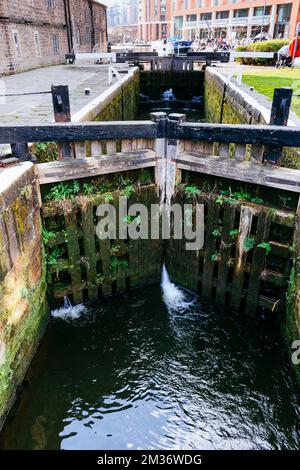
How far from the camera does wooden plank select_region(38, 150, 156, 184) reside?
5.48m

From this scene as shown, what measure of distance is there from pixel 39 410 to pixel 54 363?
792mm

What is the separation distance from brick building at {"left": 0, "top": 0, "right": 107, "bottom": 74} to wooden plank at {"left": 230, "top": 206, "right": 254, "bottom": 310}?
1604 cm

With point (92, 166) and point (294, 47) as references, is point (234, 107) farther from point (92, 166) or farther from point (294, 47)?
point (294, 47)

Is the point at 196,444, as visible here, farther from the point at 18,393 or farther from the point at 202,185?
the point at 202,185

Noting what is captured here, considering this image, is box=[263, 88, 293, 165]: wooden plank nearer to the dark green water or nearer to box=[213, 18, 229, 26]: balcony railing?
the dark green water

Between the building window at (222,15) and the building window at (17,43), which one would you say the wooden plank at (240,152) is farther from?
the building window at (222,15)

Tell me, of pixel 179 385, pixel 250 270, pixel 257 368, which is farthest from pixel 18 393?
pixel 250 270

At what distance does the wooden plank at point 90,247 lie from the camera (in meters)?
5.91

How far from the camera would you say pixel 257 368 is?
17.8 feet

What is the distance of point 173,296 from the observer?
692cm

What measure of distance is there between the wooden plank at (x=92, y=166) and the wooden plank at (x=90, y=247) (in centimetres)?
56

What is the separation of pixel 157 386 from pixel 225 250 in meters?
2.49

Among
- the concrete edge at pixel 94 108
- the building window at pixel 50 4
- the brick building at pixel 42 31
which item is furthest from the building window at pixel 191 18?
the concrete edge at pixel 94 108

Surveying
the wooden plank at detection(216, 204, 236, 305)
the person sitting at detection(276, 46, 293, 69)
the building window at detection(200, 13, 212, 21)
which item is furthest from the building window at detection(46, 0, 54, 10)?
the building window at detection(200, 13, 212, 21)
